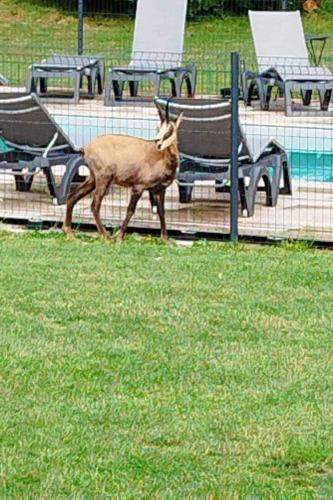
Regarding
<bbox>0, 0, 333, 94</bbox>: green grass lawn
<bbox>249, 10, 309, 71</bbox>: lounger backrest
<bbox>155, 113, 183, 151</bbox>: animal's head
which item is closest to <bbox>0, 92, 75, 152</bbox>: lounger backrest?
<bbox>155, 113, 183, 151</bbox>: animal's head

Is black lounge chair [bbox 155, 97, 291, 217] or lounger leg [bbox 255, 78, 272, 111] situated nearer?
black lounge chair [bbox 155, 97, 291, 217]

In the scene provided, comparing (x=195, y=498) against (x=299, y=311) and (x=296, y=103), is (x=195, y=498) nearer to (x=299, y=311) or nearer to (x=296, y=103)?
(x=299, y=311)

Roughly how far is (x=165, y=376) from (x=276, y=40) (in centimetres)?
1202

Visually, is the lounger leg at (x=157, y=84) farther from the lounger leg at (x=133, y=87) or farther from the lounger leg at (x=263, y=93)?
the lounger leg at (x=263, y=93)

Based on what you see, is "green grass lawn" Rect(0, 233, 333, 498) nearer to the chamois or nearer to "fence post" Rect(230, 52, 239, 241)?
the chamois

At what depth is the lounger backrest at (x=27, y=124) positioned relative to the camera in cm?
1045

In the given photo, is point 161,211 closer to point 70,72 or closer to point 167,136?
point 167,136

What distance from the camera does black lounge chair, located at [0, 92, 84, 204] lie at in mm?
10352

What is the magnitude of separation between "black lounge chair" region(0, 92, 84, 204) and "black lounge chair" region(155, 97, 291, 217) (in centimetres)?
81

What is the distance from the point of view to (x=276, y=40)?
1712cm

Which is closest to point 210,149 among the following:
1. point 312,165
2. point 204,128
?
point 204,128

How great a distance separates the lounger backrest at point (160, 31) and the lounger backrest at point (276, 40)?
96 cm

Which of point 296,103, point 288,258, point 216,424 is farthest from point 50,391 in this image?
point 296,103

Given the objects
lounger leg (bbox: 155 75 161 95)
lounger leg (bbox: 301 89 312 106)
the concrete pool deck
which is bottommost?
the concrete pool deck
